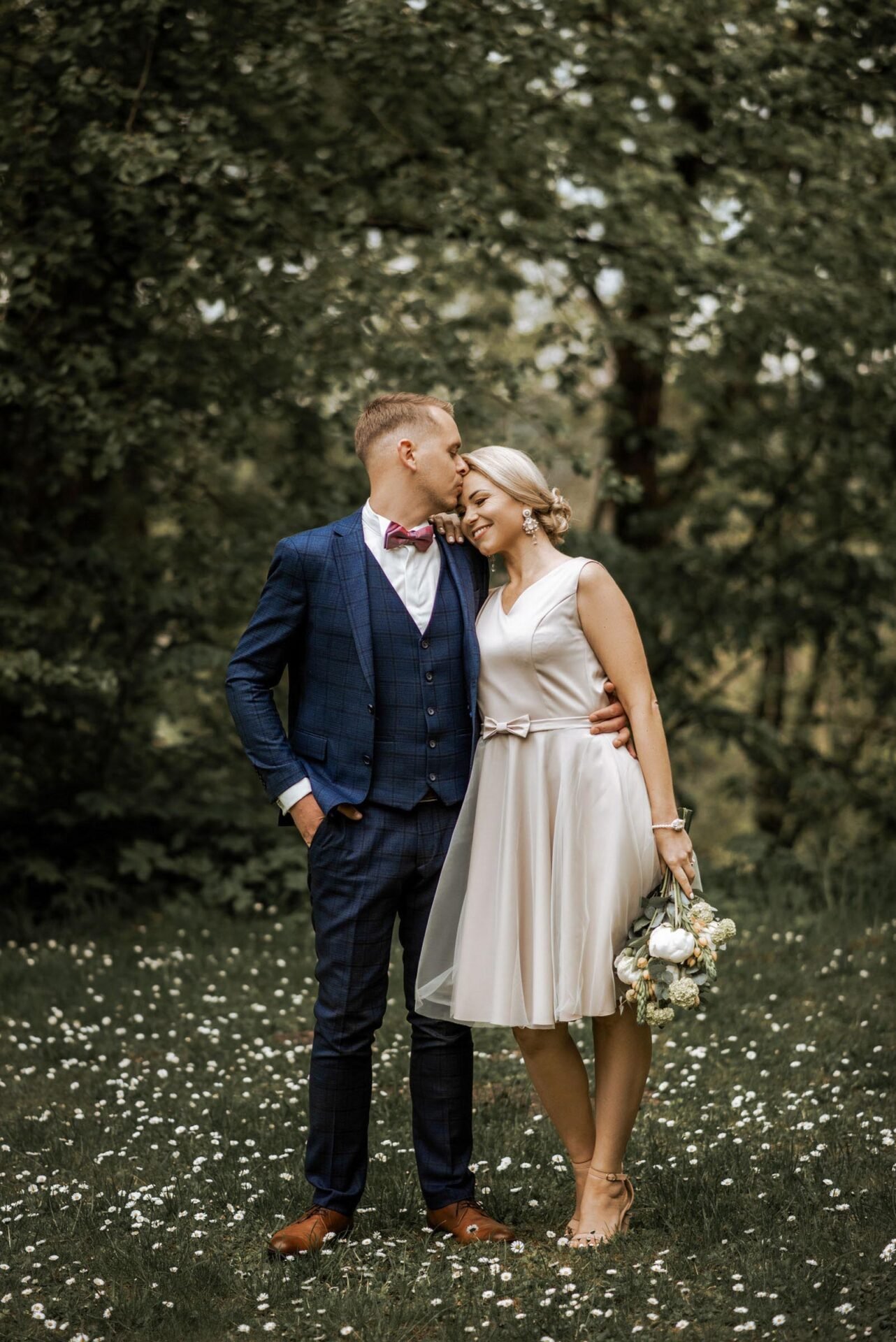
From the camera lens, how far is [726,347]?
8109 mm

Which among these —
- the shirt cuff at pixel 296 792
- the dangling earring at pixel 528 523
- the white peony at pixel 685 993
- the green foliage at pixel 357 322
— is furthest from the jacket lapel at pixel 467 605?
the green foliage at pixel 357 322

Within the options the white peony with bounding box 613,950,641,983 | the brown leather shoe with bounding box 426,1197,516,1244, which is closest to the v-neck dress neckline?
the white peony with bounding box 613,950,641,983

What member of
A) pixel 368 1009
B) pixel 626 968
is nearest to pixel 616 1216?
pixel 626 968

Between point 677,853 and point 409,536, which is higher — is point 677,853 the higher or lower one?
the lower one

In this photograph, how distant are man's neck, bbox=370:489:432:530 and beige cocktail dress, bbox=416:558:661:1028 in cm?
34

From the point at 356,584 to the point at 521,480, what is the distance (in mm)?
508

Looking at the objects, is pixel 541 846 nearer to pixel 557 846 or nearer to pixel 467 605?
pixel 557 846

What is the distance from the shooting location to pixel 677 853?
11.1 feet

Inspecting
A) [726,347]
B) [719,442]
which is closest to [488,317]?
[726,347]

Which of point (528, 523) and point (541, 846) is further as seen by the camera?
point (528, 523)

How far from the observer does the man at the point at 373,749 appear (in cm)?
346

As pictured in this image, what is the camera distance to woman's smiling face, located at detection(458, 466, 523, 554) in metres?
3.54

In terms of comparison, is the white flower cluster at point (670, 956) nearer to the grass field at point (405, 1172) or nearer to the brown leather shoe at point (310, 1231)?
the grass field at point (405, 1172)

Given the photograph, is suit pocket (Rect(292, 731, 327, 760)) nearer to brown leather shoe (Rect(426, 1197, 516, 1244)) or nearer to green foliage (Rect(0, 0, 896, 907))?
brown leather shoe (Rect(426, 1197, 516, 1244))
